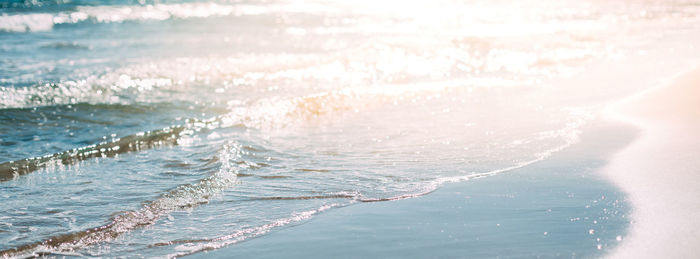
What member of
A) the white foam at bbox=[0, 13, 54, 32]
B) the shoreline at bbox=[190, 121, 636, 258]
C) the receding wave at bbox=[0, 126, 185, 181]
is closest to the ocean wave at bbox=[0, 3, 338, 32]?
the white foam at bbox=[0, 13, 54, 32]

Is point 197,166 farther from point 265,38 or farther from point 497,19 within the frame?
point 497,19

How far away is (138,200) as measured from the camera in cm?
410

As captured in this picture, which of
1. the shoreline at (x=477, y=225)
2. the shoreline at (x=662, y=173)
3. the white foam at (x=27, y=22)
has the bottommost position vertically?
the shoreline at (x=477, y=225)

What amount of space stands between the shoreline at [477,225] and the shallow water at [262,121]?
21 cm

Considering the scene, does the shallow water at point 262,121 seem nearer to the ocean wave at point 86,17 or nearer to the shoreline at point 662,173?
Result: the shoreline at point 662,173

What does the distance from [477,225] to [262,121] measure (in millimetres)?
4159

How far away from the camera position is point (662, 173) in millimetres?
4039

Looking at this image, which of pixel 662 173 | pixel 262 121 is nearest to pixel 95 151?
pixel 262 121

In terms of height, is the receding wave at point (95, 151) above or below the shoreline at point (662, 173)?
below

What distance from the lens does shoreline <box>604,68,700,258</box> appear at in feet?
9.60

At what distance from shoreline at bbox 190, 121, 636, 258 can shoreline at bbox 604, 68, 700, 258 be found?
114 millimetres

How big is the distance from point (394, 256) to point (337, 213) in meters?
0.81

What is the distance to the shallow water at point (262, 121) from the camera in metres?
3.87

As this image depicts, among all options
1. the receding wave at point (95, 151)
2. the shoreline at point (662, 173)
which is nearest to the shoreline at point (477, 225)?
the shoreline at point (662, 173)
